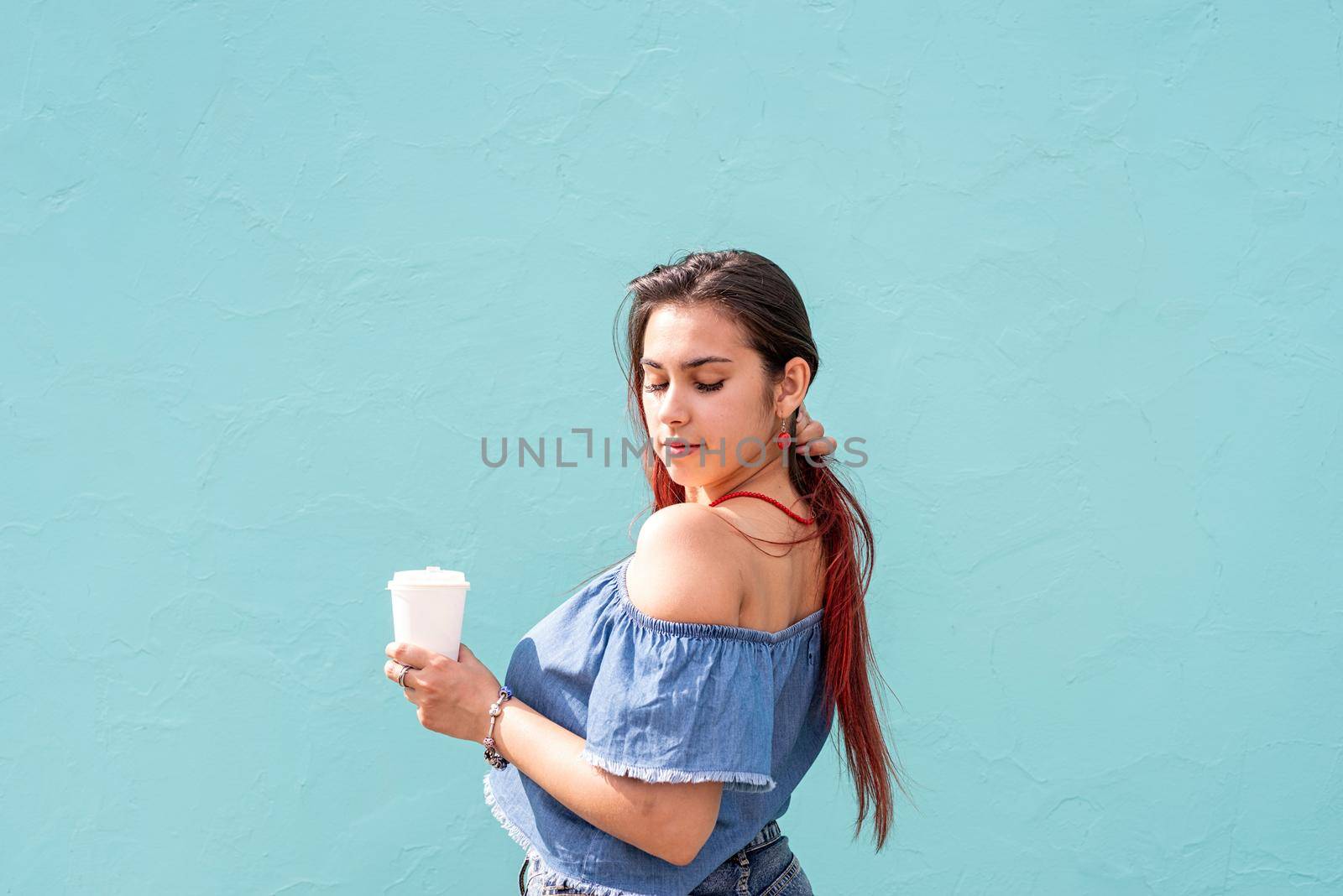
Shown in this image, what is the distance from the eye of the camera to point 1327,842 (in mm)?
2568

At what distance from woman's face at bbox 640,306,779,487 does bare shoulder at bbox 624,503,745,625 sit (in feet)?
0.59

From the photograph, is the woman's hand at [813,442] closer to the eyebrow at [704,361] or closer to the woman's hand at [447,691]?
the eyebrow at [704,361]

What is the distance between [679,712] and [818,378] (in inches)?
55.0

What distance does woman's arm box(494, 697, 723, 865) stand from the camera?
4.18ft

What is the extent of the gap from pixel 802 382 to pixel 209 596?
152 cm

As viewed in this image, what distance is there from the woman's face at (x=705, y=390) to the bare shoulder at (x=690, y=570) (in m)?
0.18

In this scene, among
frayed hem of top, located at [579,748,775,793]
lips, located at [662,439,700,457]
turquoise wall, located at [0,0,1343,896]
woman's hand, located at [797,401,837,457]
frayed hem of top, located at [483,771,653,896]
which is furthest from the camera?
turquoise wall, located at [0,0,1343,896]

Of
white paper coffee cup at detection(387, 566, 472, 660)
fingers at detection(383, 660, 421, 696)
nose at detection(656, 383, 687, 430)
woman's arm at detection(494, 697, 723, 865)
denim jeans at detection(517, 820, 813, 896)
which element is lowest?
denim jeans at detection(517, 820, 813, 896)

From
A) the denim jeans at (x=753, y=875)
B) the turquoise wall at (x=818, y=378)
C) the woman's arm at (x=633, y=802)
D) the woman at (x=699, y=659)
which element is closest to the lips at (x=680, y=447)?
the woman at (x=699, y=659)

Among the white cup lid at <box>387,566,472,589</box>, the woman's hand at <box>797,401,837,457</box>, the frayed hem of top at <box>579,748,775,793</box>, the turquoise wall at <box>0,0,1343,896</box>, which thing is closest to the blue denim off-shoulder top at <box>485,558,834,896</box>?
the frayed hem of top at <box>579,748,775,793</box>

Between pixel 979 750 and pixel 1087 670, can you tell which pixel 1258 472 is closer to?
pixel 1087 670

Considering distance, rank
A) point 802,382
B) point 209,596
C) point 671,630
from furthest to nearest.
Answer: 1. point 209,596
2. point 802,382
3. point 671,630

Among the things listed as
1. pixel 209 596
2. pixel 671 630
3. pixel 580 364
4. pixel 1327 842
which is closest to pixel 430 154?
pixel 580 364

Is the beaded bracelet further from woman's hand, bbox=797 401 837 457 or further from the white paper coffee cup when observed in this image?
woman's hand, bbox=797 401 837 457
